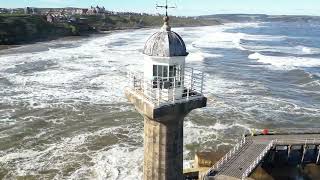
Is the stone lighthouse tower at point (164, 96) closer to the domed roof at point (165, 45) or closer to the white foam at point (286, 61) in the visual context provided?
the domed roof at point (165, 45)

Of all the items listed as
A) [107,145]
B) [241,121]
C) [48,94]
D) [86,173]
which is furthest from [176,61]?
[48,94]

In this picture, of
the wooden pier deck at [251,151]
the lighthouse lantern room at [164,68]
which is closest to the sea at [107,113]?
the wooden pier deck at [251,151]

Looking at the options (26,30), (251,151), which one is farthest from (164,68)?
(26,30)

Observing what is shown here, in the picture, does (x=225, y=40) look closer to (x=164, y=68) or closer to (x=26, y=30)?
(x=26, y=30)

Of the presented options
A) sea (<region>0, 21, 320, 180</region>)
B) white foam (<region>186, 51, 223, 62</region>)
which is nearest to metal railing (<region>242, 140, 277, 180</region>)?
sea (<region>0, 21, 320, 180</region>)

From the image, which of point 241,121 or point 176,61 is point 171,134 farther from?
point 241,121
